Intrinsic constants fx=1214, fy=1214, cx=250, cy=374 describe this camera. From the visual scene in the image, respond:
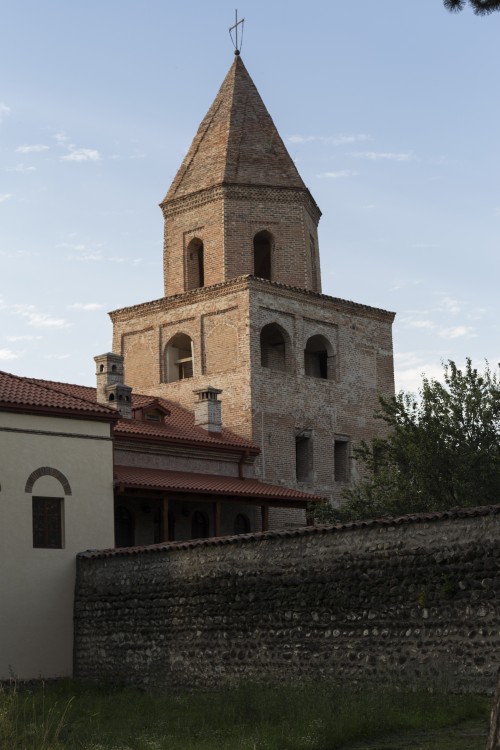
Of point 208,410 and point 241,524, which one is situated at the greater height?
point 208,410

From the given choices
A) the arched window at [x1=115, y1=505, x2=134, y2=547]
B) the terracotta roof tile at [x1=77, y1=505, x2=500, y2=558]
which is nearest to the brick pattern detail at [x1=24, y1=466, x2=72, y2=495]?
the terracotta roof tile at [x1=77, y1=505, x2=500, y2=558]

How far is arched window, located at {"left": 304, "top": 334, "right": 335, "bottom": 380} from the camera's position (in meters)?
34.8

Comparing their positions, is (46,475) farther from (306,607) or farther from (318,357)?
(318,357)

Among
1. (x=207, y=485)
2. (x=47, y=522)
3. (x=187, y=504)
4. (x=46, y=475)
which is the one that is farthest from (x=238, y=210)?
(x=47, y=522)

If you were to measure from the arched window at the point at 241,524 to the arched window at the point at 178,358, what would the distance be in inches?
225

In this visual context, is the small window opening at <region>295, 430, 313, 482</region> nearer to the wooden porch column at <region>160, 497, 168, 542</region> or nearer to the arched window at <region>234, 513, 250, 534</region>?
the arched window at <region>234, 513, 250, 534</region>

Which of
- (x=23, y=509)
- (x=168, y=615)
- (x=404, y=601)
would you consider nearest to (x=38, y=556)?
(x=23, y=509)

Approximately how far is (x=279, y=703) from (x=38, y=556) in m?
8.51

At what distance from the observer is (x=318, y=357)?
3547 centimetres

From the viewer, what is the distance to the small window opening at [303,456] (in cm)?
3312

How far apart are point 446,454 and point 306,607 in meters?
10.6

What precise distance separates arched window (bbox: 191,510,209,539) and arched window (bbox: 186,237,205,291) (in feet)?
24.7

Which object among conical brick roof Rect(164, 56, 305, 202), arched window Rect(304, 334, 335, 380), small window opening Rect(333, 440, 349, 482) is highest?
conical brick roof Rect(164, 56, 305, 202)

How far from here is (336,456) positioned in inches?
1353
